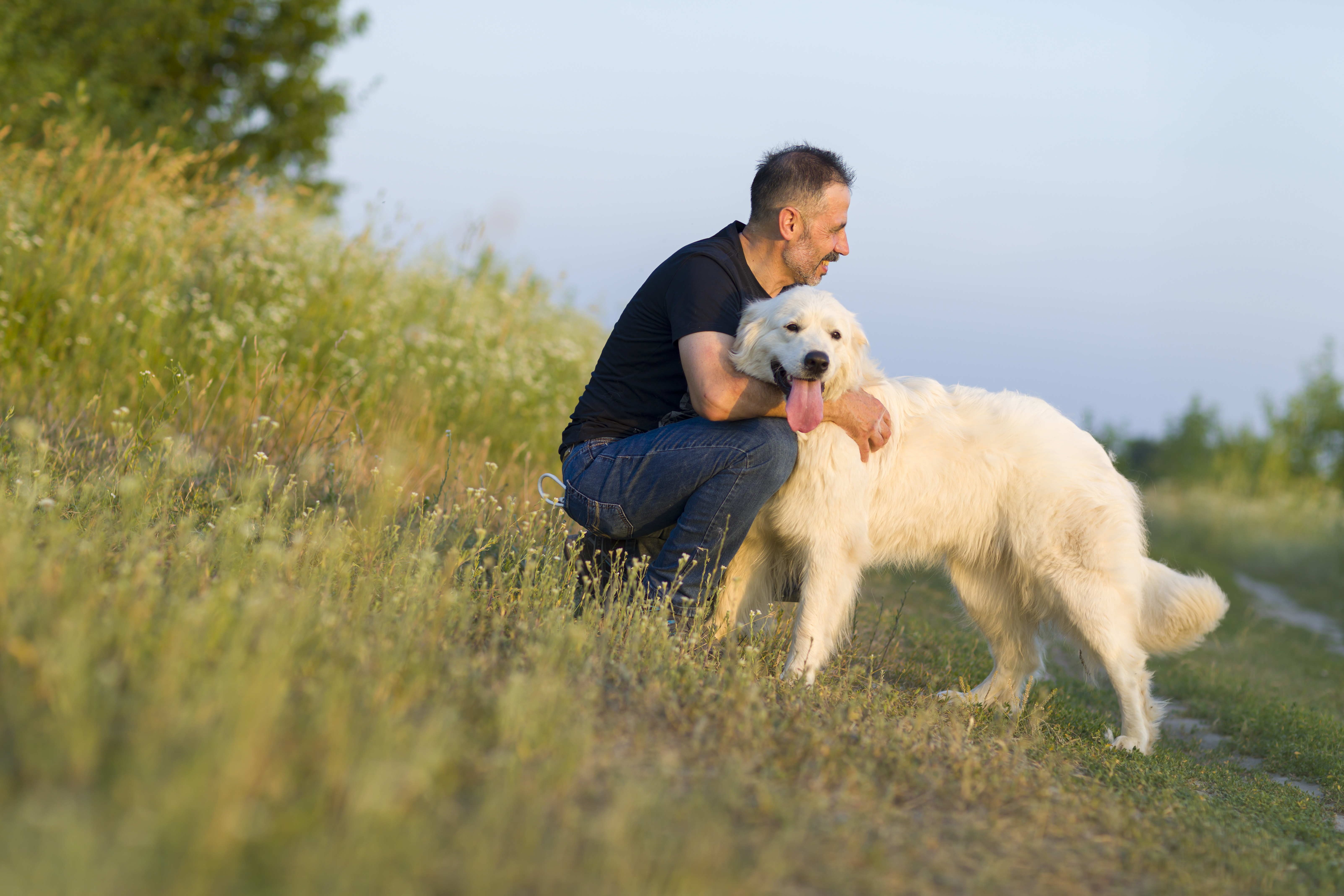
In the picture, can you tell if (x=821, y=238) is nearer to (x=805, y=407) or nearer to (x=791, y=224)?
(x=791, y=224)

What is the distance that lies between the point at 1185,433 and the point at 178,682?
114 ft

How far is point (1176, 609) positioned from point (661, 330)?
2567 mm

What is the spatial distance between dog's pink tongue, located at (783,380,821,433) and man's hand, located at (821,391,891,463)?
12 cm

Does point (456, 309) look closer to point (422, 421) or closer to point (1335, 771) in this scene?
point (422, 421)

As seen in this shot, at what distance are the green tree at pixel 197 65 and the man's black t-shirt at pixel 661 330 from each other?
11.1m

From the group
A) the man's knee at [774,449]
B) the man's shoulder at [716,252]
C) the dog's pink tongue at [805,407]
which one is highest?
the man's shoulder at [716,252]

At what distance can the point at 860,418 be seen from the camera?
3992 mm

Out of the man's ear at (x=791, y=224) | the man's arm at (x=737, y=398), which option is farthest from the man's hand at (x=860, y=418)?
the man's ear at (x=791, y=224)

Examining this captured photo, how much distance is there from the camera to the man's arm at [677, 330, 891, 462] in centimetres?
399

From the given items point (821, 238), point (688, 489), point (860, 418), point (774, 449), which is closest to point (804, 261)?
point (821, 238)

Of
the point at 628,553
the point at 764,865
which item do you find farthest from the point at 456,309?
the point at 764,865

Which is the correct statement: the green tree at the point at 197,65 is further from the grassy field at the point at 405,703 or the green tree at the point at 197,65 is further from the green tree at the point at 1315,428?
the green tree at the point at 1315,428

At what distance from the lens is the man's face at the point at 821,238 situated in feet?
14.1

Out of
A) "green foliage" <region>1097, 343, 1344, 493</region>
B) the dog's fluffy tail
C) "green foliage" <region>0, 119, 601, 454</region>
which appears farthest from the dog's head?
"green foliage" <region>1097, 343, 1344, 493</region>
